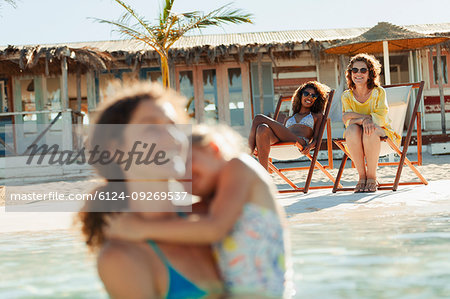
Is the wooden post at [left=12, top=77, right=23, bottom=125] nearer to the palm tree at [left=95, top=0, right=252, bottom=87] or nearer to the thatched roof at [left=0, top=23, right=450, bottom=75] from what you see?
the thatched roof at [left=0, top=23, right=450, bottom=75]

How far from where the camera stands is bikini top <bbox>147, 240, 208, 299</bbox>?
148 centimetres

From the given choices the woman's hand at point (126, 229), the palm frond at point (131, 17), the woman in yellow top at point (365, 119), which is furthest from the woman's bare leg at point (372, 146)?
the palm frond at point (131, 17)

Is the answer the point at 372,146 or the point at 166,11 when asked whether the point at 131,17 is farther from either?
the point at 372,146

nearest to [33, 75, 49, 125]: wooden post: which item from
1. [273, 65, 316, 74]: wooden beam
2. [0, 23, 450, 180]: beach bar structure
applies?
[0, 23, 450, 180]: beach bar structure

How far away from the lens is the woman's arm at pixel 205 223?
1.44 m

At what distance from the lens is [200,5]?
11.0 m

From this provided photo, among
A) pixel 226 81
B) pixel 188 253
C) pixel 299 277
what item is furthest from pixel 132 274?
pixel 226 81

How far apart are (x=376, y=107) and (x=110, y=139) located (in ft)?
13.6

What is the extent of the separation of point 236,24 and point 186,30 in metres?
1.01

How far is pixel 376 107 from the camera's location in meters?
5.28

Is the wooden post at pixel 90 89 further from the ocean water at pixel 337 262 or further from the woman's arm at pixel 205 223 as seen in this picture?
the woman's arm at pixel 205 223

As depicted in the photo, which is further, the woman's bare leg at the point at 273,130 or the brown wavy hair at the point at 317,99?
the brown wavy hair at the point at 317,99

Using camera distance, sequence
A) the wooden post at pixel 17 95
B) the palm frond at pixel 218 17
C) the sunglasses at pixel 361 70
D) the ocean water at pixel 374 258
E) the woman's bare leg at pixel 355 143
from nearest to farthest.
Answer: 1. the ocean water at pixel 374 258
2. the woman's bare leg at pixel 355 143
3. the sunglasses at pixel 361 70
4. the palm frond at pixel 218 17
5. the wooden post at pixel 17 95

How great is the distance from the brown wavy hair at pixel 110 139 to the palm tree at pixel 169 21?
9616 millimetres
